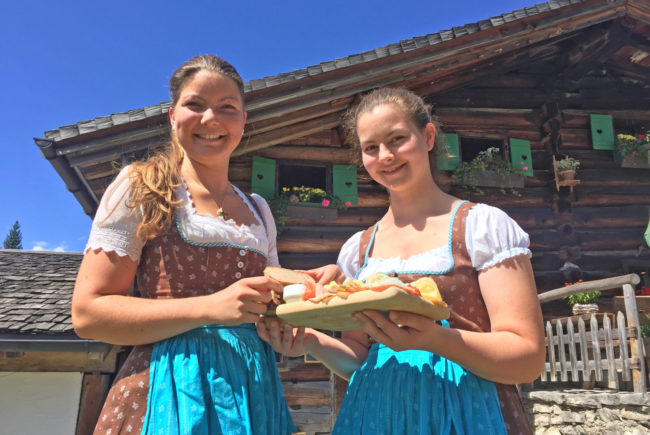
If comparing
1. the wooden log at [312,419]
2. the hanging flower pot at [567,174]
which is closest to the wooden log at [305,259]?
the wooden log at [312,419]

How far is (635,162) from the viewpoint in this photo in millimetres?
8234

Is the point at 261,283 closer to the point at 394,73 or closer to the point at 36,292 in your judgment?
the point at 36,292

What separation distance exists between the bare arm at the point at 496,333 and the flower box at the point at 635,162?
7917 mm

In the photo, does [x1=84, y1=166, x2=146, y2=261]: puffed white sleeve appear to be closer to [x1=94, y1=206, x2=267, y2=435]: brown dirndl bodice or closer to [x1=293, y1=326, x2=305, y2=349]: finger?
[x1=94, y1=206, x2=267, y2=435]: brown dirndl bodice

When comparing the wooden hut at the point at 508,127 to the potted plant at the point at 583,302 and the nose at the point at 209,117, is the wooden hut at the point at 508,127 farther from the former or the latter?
the nose at the point at 209,117

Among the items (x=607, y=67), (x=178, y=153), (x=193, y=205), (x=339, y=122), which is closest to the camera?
(x=193, y=205)

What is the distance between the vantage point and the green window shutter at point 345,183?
Result: 7.51 metres

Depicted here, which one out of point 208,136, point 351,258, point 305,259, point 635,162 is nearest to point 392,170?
point 351,258

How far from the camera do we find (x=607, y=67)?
9.13 metres

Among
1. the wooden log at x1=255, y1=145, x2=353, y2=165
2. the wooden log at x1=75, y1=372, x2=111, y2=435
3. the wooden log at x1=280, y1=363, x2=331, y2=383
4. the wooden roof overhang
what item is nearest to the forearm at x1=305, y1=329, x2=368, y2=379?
the wooden roof overhang

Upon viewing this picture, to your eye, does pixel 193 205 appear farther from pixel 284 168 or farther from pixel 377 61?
pixel 284 168

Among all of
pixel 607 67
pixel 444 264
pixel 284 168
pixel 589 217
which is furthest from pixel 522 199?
pixel 444 264

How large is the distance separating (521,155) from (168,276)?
7.73 m

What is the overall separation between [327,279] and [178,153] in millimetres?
688
